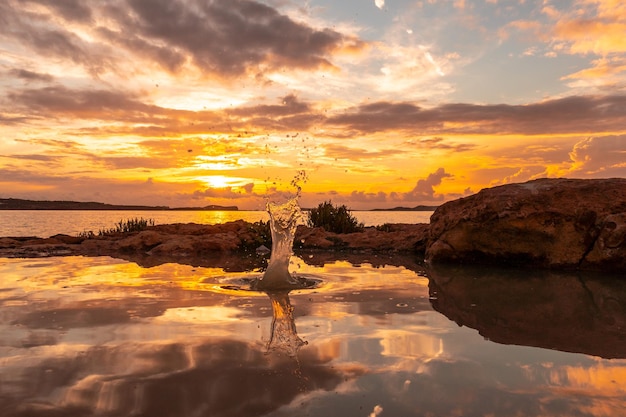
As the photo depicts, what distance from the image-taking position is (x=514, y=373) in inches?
146

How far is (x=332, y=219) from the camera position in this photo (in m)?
20.0

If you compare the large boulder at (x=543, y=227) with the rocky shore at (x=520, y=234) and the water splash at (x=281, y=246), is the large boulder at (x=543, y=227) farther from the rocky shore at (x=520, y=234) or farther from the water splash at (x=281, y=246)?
the water splash at (x=281, y=246)

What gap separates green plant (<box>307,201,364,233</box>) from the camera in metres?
19.6

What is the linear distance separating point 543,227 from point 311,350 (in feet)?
28.2

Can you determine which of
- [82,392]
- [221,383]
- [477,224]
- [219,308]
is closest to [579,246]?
[477,224]

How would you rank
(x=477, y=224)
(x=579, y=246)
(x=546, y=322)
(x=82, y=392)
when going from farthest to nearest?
(x=477, y=224)
(x=579, y=246)
(x=546, y=322)
(x=82, y=392)

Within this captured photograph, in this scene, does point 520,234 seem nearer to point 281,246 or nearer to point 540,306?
point 540,306

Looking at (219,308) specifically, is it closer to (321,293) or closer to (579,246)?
(321,293)

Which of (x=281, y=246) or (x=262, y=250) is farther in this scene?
(x=262, y=250)

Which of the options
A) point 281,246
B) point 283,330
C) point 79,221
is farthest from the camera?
point 79,221

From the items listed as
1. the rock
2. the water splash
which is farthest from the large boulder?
the rock

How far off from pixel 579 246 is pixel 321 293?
21.7 feet

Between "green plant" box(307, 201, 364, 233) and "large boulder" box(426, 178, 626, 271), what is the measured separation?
7175 millimetres

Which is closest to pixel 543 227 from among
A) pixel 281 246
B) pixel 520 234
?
pixel 520 234
